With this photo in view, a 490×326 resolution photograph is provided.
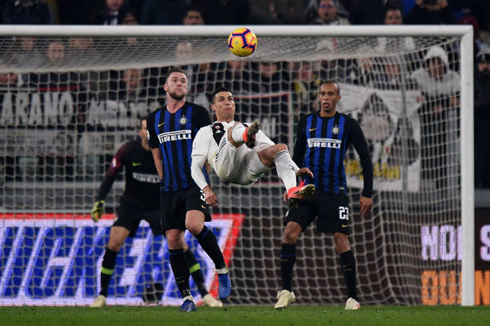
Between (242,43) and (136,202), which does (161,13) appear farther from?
(242,43)

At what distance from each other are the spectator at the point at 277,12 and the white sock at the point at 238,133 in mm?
5025

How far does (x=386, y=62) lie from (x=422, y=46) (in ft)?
1.76

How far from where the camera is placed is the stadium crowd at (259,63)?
33.8ft

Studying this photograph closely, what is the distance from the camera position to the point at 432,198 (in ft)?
33.6

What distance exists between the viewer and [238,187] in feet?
35.1

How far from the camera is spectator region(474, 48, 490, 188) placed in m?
10.8

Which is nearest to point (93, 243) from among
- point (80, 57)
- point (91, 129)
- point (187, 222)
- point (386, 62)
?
point (91, 129)

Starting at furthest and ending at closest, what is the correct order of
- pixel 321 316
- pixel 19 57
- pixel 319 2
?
pixel 319 2 → pixel 19 57 → pixel 321 316

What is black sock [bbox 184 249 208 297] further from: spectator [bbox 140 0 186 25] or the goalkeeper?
spectator [bbox 140 0 186 25]

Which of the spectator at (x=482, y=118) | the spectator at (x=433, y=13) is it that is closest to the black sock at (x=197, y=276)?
the spectator at (x=482, y=118)

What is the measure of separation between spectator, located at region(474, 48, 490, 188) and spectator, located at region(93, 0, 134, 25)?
163 inches

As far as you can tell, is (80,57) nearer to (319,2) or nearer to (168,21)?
(168,21)

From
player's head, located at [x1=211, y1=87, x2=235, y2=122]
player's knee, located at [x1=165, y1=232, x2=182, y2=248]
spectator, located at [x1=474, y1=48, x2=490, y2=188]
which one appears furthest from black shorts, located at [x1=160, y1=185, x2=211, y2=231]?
spectator, located at [x1=474, y1=48, x2=490, y2=188]

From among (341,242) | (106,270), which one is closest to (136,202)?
(106,270)
